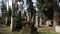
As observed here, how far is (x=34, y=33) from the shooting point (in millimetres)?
12711

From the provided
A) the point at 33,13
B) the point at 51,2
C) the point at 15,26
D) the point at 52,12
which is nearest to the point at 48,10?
the point at 52,12

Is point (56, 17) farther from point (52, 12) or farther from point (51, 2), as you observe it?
point (51, 2)

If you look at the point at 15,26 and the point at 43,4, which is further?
the point at 43,4

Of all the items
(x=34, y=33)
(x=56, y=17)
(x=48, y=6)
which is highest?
(x=48, y=6)

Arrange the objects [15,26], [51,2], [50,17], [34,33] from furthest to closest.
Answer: [50,17], [51,2], [15,26], [34,33]

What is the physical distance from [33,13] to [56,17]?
424 centimetres

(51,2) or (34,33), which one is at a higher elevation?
(51,2)

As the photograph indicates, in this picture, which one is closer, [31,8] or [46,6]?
[46,6]

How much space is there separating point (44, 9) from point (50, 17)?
2300mm

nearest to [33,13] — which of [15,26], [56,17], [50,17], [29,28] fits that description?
[50,17]

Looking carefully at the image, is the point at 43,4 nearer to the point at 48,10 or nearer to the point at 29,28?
the point at 48,10

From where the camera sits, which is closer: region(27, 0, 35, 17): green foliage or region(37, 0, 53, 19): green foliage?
region(37, 0, 53, 19): green foliage

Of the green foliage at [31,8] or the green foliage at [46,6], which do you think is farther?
the green foliage at [31,8]

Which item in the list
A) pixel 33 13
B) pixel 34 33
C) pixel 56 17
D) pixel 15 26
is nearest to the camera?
pixel 34 33
